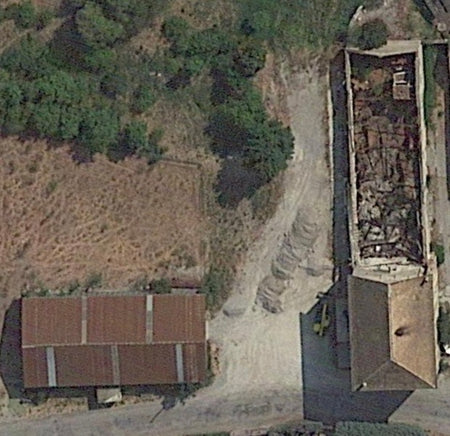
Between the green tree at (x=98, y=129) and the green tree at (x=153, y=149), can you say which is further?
the green tree at (x=153, y=149)

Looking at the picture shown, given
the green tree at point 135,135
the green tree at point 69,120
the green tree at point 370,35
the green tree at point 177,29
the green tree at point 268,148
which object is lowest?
the green tree at point 268,148

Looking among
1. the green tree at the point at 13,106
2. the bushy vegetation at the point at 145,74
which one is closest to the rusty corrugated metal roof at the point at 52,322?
the bushy vegetation at the point at 145,74

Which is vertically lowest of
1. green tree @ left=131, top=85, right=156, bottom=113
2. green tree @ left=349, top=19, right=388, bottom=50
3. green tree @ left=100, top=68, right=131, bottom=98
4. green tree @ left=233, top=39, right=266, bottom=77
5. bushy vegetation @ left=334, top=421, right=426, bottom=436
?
bushy vegetation @ left=334, top=421, right=426, bottom=436

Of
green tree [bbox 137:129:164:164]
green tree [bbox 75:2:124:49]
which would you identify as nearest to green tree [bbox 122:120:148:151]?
green tree [bbox 137:129:164:164]

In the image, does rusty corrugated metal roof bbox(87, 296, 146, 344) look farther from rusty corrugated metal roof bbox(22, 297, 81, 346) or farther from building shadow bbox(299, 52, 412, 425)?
building shadow bbox(299, 52, 412, 425)

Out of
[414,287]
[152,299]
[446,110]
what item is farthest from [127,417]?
[446,110]

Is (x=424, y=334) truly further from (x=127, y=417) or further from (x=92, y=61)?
(x=92, y=61)

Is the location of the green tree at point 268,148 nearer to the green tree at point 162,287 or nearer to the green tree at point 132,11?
the green tree at point 162,287
